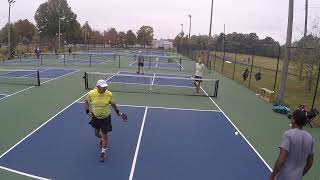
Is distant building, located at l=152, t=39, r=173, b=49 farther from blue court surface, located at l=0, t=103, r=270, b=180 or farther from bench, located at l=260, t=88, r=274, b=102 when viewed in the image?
blue court surface, located at l=0, t=103, r=270, b=180

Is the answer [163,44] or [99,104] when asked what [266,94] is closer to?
[99,104]

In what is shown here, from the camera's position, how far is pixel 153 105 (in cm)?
1391

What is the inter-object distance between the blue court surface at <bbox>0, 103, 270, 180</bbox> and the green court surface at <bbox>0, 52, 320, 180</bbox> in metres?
0.38

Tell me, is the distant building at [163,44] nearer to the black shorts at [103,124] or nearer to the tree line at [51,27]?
the tree line at [51,27]

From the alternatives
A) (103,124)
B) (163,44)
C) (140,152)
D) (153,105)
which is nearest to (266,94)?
(153,105)

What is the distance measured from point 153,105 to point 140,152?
228 inches

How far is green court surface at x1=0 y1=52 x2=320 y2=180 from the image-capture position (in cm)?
906

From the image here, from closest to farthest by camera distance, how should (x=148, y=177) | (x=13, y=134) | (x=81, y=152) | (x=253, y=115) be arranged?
(x=148, y=177) → (x=81, y=152) → (x=13, y=134) → (x=253, y=115)

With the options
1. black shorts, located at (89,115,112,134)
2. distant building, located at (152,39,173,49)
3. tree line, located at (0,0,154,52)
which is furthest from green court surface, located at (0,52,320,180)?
distant building, located at (152,39,173,49)

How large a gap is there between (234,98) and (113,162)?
10436 millimetres

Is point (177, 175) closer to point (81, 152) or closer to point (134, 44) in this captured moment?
point (81, 152)

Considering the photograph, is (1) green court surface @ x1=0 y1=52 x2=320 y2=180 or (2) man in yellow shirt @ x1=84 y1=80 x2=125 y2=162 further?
(1) green court surface @ x1=0 y1=52 x2=320 y2=180

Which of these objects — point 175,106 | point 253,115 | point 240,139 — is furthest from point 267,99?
point 240,139

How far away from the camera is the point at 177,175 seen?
22.9ft
